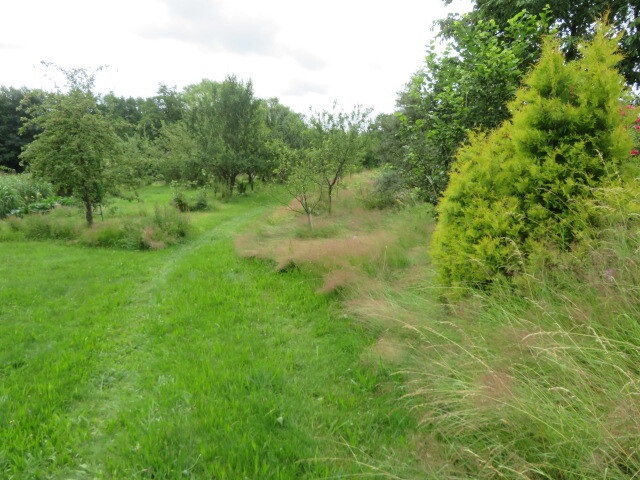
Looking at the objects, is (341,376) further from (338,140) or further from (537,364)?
(338,140)

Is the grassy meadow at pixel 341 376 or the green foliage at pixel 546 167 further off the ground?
the green foliage at pixel 546 167

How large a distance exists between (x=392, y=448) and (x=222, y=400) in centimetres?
156

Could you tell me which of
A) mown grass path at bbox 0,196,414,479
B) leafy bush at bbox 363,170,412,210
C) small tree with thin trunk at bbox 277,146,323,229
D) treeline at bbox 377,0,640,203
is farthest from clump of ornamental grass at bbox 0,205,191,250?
treeline at bbox 377,0,640,203

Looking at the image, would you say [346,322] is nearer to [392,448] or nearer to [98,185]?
[392,448]

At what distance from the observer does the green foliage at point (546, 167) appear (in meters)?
2.95

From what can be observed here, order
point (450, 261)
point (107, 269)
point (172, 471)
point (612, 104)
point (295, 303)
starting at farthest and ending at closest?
1. point (107, 269)
2. point (295, 303)
3. point (450, 261)
4. point (612, 104)
5. point (172, 471)

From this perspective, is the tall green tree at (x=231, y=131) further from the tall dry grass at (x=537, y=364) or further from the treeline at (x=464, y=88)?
the tall dry grass at (x=537, y=364)

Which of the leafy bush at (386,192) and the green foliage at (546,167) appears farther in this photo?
the leafy bush at (386,192)

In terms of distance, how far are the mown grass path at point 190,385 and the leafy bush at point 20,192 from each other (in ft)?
28.2

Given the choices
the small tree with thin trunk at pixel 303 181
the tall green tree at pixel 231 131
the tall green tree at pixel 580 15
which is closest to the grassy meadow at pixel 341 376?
the small tree with thin trunk at pixel 303 181

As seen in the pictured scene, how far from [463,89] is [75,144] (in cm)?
1118

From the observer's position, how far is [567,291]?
263cm

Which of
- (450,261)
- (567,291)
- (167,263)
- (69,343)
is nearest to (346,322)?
(450,261)

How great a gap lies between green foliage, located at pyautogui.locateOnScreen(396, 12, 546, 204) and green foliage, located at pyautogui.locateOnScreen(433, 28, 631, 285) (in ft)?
5.69
